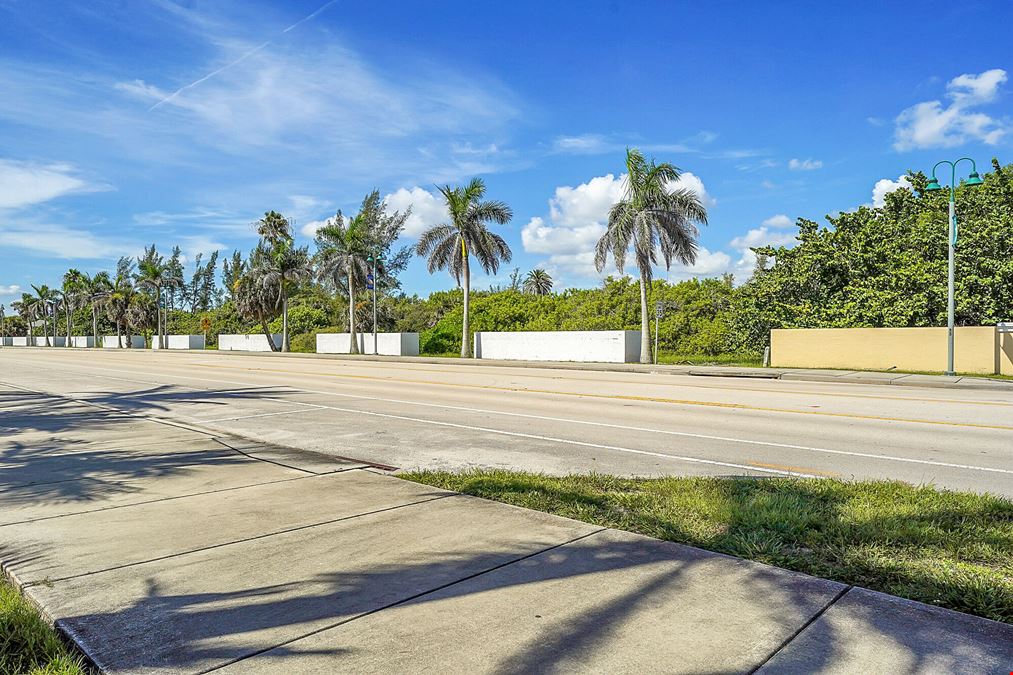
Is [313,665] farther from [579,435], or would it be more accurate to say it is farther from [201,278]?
[201,278]

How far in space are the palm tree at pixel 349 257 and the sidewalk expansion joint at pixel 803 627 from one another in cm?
4667

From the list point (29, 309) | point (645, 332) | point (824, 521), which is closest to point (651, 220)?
point (645, 332)

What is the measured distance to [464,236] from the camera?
40.5 metres

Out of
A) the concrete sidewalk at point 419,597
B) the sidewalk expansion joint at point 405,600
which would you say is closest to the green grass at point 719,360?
the concrete sidewalk at point 419,597

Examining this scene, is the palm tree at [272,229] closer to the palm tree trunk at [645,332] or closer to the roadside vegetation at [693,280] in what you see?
the roadside vegetation at [693,280]

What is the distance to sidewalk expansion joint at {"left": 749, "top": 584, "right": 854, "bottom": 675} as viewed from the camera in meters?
3.17

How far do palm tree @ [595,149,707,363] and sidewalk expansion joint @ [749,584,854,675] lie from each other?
2972cm

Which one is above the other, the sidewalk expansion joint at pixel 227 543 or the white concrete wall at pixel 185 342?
the white concrete wall at pixel 185 342

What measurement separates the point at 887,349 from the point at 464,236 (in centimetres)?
2315

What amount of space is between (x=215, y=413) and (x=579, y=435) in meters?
7.85

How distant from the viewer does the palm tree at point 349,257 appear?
49.1 metres

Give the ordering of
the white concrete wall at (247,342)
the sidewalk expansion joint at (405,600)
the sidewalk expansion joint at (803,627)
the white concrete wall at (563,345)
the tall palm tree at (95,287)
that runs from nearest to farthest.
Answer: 1. the sidewalk expansion joint at (803,627)
2. the sidewalk expansion joint at (405,600)
3. the white concrete wall at (563,345)
4. the white concrete wall at (247,342)
5. the tall palm tree at (95,287)

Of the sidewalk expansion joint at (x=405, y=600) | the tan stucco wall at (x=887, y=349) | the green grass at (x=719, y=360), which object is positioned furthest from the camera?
the green grass at (x=719, y=360)

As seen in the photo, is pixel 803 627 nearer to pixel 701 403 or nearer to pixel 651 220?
pixel 701 403
